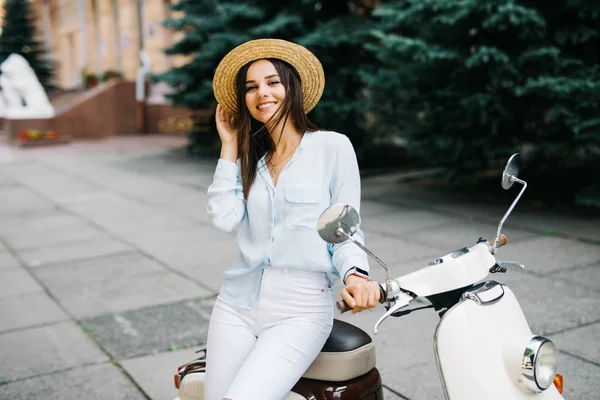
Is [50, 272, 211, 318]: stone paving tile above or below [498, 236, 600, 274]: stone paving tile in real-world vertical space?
below

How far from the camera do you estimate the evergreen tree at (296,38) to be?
11430 mm

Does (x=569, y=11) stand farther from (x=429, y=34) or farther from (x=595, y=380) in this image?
(x=595, y=380)

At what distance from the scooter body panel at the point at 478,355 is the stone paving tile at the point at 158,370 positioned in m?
2.07

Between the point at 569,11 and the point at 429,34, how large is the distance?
156 centimetres

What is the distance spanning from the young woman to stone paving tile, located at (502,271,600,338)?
238cm

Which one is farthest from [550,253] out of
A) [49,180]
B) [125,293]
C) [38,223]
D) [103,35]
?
[103,35]

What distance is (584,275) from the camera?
531 cm

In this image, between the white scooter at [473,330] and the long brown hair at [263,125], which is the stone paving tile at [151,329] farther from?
the white scooter at [473,330]

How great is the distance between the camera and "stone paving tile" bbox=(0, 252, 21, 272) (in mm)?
6383

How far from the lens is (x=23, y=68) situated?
72.6 ft

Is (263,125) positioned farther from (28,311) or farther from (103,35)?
(103,35)

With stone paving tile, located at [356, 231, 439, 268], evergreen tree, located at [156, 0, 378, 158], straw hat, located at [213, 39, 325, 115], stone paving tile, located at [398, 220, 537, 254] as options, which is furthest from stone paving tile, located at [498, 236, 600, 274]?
evergreen tree, located at [156, 0, 378, 158]

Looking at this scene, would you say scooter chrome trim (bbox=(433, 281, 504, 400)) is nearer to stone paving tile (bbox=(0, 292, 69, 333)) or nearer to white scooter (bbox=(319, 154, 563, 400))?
white scooter (bbox=(319, 154, 563, 400))

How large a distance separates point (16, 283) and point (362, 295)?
464 cm
